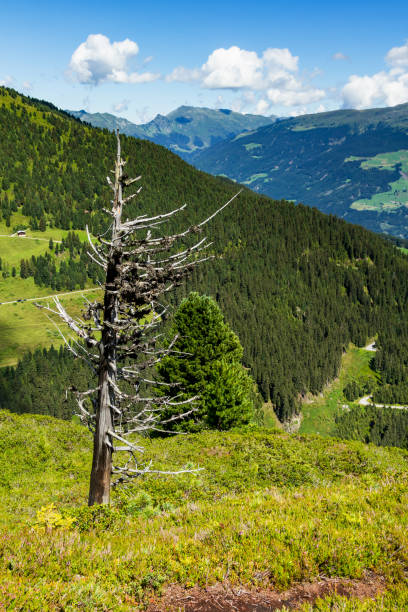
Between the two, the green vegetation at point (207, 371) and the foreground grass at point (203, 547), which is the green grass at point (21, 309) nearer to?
the green vegetation at point (207, 371)

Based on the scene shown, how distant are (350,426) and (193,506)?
438 ft

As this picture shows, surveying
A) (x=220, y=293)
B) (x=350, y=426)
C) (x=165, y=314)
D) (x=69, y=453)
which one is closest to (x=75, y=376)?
(x=220, y=293)

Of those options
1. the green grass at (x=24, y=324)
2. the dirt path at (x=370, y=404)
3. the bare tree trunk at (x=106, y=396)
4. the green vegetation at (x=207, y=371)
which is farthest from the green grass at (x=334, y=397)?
the bare tree trunk at (x=106, y=396)

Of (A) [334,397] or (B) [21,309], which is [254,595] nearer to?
(A) [334,397]

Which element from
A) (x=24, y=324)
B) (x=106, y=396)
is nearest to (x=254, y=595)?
(x=106, y=396)

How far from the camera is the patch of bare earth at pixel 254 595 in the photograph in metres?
5.68

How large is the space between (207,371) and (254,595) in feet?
94.6

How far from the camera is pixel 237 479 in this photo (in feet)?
55.2

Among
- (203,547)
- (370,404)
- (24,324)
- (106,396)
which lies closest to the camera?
(203,547)

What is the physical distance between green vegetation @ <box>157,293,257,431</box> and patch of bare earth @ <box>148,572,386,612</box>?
2588 cm

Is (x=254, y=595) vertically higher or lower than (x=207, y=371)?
higher

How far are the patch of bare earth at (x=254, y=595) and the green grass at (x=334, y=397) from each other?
4953 inches

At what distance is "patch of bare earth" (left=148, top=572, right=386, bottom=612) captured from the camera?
5.68 m

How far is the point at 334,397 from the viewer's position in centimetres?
14888
